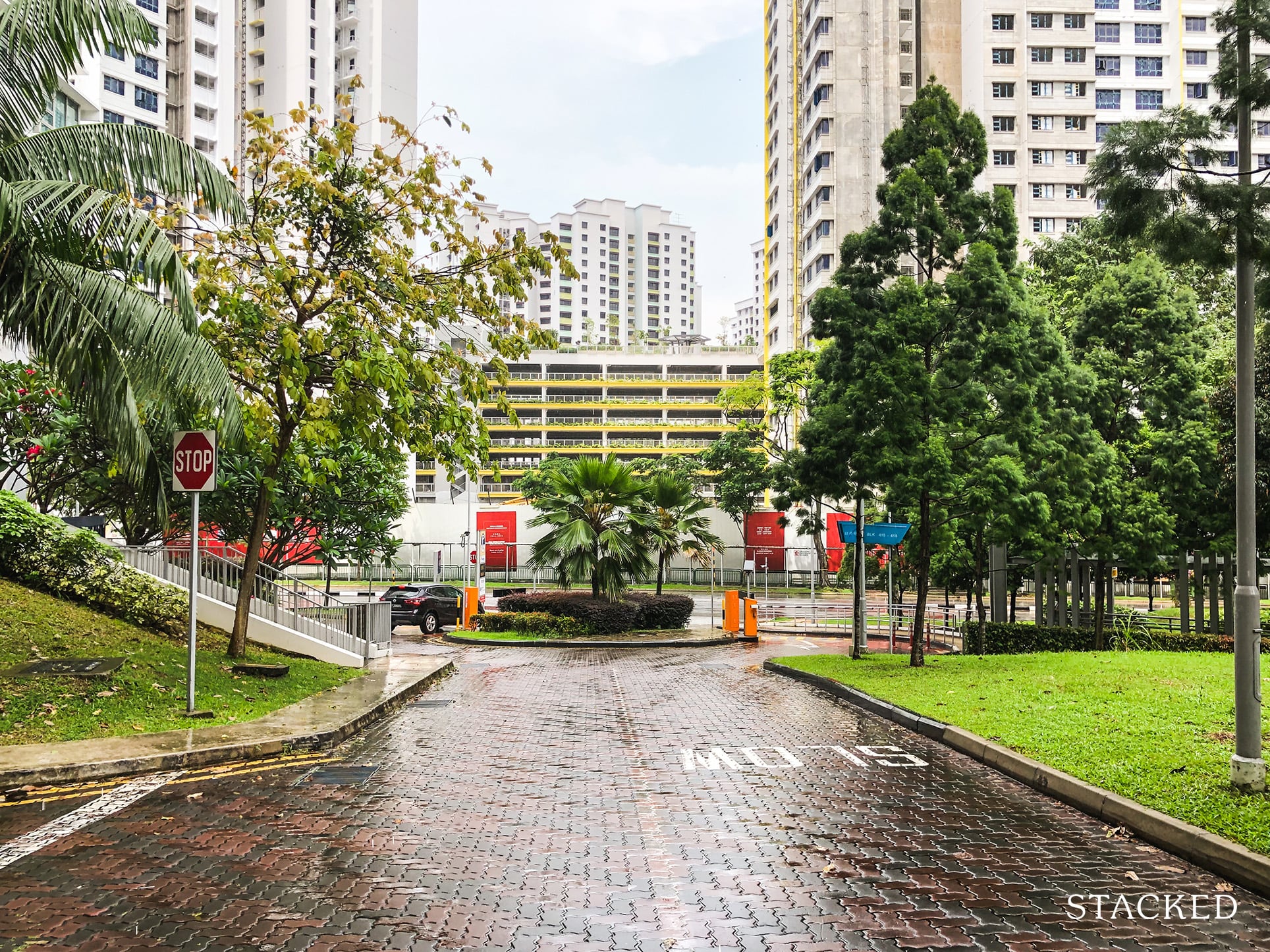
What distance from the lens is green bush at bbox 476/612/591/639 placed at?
29297mm

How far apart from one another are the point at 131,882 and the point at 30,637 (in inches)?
366

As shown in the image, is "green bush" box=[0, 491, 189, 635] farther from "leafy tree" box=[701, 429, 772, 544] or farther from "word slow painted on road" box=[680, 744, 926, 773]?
"leafy tree" box=[701, 429, 772, 544]

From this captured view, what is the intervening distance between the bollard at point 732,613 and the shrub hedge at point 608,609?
3.69ft

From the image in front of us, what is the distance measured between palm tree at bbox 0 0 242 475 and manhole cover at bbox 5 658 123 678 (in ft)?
8.03

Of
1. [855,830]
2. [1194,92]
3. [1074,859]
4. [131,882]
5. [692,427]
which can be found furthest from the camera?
[692,427]

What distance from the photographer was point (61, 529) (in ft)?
56.2

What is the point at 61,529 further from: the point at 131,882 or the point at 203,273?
the point at 131,882

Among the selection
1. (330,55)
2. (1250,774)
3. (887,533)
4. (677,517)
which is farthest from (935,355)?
(330,55)

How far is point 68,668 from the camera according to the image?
41.7 feet

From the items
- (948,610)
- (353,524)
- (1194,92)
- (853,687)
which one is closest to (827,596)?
(948,610)

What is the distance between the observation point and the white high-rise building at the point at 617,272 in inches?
7047

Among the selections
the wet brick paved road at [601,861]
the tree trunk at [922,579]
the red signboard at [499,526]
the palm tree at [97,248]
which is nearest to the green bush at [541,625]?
the tree trunk at [922,579]

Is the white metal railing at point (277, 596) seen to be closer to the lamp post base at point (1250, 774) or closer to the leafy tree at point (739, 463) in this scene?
the lamp post base at point (1250, 774)

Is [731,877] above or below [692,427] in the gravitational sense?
below
